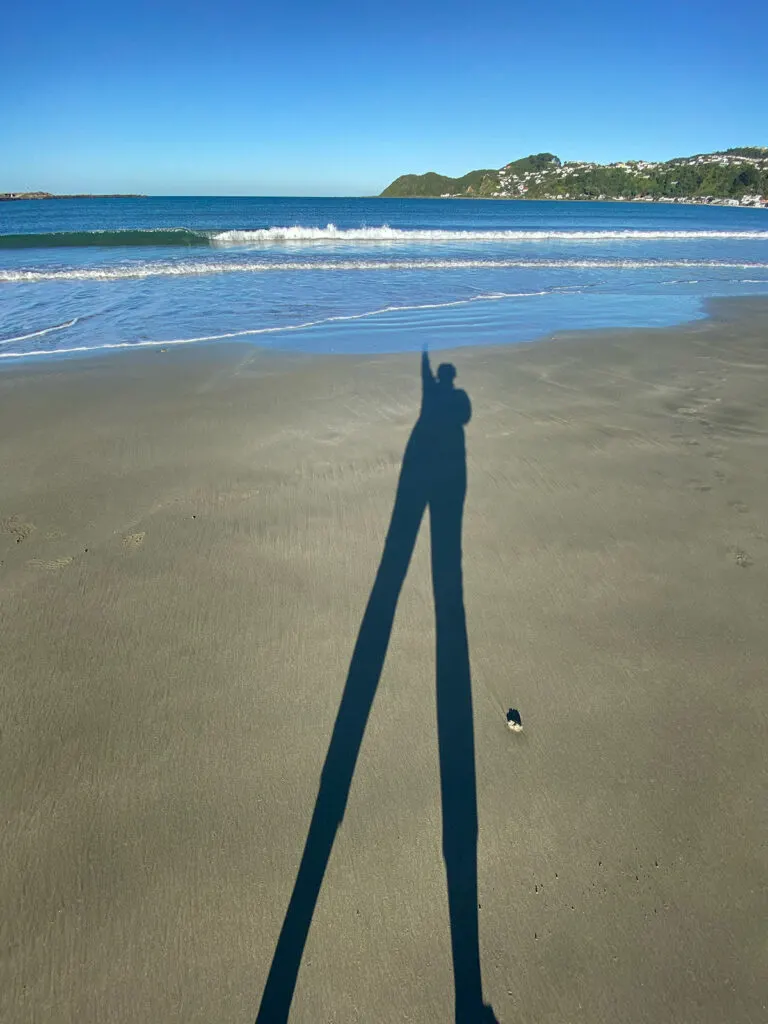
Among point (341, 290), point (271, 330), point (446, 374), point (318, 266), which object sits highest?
point (318, 266)

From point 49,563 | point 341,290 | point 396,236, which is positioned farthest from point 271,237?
point 49,563

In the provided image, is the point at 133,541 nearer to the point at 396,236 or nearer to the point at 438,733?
the point at 438,733

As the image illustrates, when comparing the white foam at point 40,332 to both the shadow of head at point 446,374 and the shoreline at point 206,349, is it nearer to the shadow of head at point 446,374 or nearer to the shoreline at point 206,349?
the shoreline at point 206,349

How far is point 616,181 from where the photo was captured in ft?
407

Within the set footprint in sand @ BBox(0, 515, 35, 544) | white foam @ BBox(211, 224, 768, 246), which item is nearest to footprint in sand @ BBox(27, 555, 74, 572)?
footprint in sand @ BBox(0, 515, 35, 544)

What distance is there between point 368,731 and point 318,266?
20128 millimetres

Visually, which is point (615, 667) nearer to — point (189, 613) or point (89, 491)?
point (189, 613)

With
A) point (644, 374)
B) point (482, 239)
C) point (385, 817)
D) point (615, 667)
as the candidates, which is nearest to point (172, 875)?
point (385, 817)

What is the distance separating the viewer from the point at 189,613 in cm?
366

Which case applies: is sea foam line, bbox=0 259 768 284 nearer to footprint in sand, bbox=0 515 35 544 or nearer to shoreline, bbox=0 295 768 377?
shoreline, bbox=0 295 768 377

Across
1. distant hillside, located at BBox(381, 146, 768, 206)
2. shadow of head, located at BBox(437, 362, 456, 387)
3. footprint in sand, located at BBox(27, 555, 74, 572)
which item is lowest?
footprint in sand, located at BBox(27, 555, 74, 572)

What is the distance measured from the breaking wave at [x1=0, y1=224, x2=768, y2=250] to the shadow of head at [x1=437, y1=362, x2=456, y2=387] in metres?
27.2

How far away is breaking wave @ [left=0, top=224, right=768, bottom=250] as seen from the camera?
97.2ft

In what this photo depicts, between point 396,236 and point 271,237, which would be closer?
point 271,237
